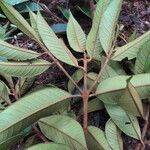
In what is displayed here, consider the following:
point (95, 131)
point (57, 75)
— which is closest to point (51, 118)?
point (95, 131)

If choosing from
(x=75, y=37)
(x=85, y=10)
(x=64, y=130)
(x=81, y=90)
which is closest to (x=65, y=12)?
(x=85, y=10)

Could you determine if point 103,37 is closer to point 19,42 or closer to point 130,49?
point 130,49

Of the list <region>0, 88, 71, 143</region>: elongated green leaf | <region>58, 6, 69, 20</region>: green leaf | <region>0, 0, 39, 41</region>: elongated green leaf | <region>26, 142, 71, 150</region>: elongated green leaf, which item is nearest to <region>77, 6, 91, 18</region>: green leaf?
<region>58, 6, 69, 20</region>: green leaf

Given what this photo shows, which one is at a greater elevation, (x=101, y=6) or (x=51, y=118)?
(x=101, y=6)

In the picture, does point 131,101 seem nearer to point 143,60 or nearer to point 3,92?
point 143,60

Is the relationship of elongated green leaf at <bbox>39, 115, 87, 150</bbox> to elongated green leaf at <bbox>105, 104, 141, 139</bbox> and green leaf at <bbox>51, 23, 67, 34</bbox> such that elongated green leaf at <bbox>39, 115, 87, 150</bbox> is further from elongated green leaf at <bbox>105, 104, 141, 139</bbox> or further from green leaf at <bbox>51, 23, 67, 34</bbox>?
green leaf at <bbox>51, 23, 67, 34</bbox>

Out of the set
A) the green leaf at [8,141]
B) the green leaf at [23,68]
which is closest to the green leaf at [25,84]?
the green leaf at [23,68]

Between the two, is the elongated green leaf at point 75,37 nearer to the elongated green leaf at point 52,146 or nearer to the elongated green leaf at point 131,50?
the elongated green leaf at point 131,50
